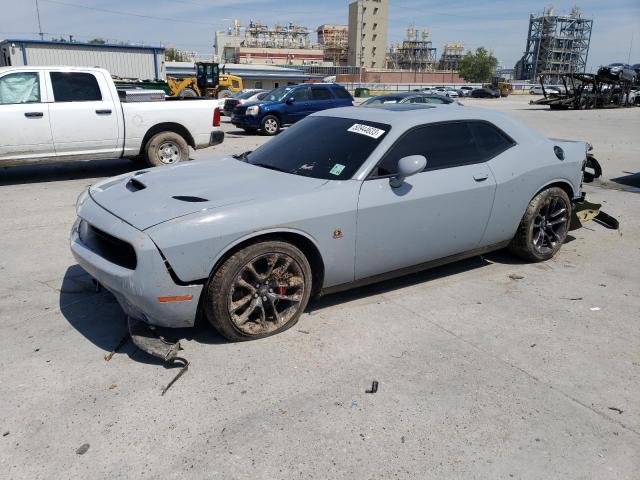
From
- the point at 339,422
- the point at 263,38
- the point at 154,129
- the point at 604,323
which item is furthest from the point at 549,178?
the point at 263,38

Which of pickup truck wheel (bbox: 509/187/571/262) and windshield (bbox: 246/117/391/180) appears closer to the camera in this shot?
windshield (bbox: 246/117/391/180)

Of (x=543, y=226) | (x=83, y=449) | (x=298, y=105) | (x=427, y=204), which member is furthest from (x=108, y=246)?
(x=298, y=105)

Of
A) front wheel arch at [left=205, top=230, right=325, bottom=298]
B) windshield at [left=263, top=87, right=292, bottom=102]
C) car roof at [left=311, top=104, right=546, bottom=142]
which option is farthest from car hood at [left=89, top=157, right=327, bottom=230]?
windshield at [left=263, top=87, right=292, bottom=102]

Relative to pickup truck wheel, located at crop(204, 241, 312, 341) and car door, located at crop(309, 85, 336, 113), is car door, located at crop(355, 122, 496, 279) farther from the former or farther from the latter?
car door, located at crop(309, 85, 336, 113)

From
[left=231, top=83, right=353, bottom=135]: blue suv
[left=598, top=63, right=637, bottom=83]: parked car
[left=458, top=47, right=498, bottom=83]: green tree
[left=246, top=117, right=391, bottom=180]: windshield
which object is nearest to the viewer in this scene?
[left=246, top=117, right=391, bottom=180]: windshield

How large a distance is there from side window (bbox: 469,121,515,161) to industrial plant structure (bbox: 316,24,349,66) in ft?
417

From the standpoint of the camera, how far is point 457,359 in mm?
3387

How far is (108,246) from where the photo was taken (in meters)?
3.46

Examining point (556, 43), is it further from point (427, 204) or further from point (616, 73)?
point (427, 204)

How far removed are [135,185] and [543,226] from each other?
146 inches

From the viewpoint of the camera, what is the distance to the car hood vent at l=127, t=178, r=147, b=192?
3.76 m

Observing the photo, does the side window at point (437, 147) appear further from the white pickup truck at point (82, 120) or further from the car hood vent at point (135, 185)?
the white pickup truck at point (82, 120)

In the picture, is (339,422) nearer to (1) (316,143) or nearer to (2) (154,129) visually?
(1) (316,143)

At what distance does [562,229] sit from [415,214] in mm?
2095
